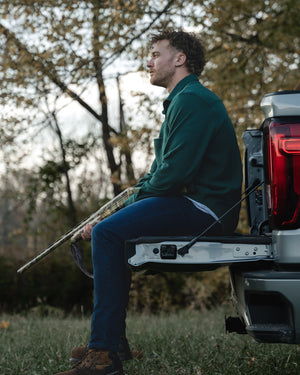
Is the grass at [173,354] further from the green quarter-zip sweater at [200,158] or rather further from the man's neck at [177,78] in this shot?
the man's neck at [177,78]

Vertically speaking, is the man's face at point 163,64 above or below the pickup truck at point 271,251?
above

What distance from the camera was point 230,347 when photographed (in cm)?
421

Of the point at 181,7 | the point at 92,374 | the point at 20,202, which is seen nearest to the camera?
the point at 92,374

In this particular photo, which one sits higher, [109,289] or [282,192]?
[282,192]

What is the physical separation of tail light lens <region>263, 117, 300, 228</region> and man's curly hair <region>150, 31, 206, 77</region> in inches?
47.4

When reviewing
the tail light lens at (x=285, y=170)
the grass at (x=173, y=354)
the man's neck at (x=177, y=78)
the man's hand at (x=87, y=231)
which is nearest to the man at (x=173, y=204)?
the man's hand at (x=87, y=231)

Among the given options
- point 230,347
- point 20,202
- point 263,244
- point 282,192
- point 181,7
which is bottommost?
point 230,347

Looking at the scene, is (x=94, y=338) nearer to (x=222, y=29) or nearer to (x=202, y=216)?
(x=202, y=216)

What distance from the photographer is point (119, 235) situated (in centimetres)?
281

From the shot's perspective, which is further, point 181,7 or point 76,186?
point 76,186

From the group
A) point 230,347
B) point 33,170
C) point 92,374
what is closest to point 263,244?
point 92,374

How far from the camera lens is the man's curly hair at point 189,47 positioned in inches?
134

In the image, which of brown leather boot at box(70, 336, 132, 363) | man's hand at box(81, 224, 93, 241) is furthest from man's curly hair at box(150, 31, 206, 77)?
brown leather boot at box(70, 336, 132, 363)

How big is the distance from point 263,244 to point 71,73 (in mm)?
4296
